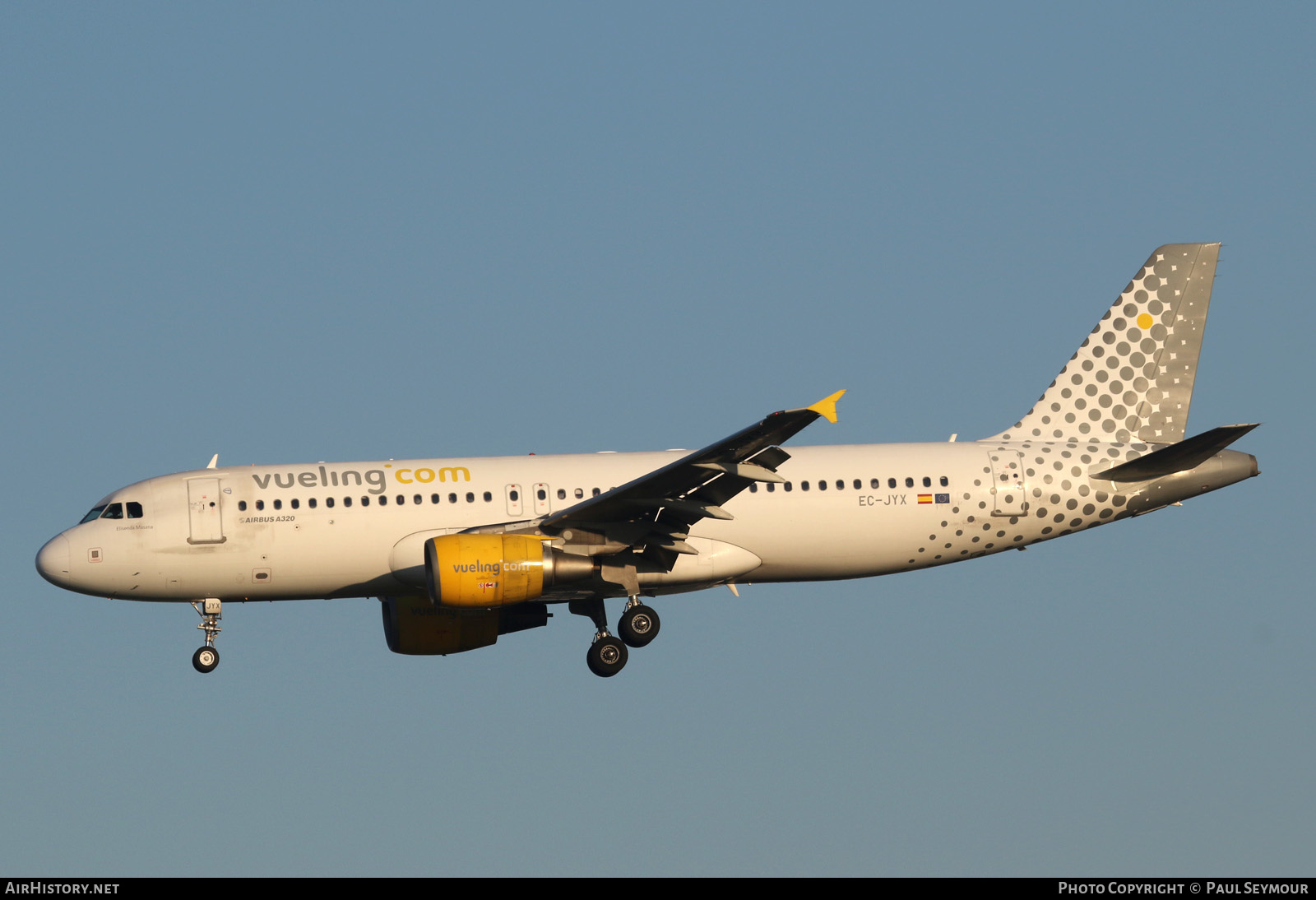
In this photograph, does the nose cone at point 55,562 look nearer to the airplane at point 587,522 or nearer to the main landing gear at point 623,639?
the airplane at point 587,522

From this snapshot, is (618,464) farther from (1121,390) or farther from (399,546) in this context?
(1121,390)

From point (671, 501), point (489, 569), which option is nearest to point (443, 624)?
point (489, 569)

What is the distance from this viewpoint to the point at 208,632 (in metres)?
37.7

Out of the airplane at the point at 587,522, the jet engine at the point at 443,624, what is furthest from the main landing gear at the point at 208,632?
the jet engine at the point at 443,624

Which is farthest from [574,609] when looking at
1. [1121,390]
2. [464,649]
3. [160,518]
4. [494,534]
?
[1121,390]

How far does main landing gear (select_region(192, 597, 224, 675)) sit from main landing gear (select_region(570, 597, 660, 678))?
7.61 meters

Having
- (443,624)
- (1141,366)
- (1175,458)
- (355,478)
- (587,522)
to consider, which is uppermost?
(1141,366)

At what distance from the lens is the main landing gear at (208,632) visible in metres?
37.4

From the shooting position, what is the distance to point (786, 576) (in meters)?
38.6

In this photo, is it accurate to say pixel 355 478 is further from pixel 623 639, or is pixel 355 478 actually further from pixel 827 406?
pixel 827 406

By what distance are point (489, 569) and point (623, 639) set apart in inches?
153

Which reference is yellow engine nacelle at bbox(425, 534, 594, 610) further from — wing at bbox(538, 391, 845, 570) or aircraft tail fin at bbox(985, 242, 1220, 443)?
aircraft tail fin at bbox(985, 242, 1220, 443)

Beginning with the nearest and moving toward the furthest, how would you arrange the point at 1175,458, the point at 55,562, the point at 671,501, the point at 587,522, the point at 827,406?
the point at 827,406 → the point at 671,501 → the point at 587,522 → the point at 55,562 → the point at 1175,458

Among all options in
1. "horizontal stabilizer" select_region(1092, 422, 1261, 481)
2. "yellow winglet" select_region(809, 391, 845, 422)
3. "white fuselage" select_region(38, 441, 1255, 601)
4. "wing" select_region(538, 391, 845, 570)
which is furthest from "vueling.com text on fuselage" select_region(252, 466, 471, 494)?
"horizontal stabilizer" select_region(1092, 422, 1261, 481)
